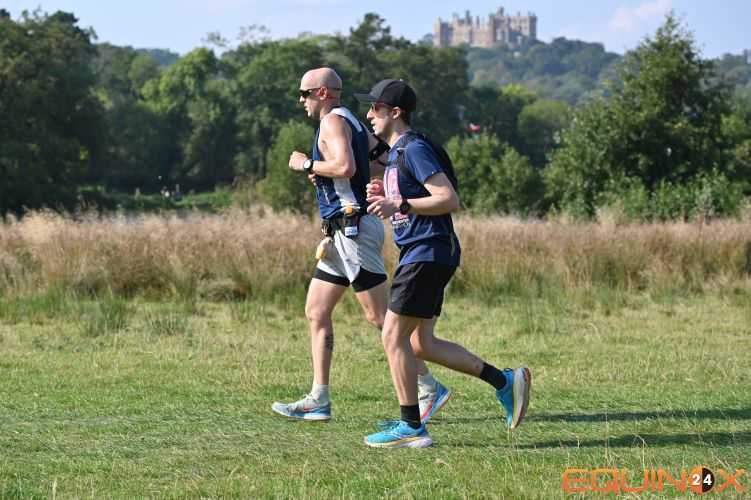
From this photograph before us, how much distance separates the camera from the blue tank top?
7.24m

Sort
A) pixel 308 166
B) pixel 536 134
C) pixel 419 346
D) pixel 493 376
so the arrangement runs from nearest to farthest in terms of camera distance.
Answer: pixel 419 346 < pixel 493 376 < pixel 308 166 < pixel 536 134

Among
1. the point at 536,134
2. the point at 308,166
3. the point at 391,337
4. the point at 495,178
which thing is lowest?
the point at 536,134

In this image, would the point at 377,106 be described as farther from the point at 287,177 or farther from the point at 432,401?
the point at 287,177

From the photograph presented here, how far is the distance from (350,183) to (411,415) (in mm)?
1515

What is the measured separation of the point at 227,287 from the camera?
15.2 m

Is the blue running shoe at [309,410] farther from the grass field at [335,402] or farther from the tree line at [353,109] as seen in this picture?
the tree line at [353,109]

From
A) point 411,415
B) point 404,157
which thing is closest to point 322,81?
point 404,157

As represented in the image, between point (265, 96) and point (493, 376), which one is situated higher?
point (265, 96)

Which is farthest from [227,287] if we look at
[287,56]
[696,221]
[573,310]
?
[287,56]

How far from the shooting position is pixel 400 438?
21.0ft

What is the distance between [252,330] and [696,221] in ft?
29.3

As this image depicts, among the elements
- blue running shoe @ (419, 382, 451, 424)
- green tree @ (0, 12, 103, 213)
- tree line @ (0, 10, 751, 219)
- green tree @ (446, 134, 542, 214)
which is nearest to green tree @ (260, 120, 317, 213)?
tree line @ (0, 10, 751, 219)

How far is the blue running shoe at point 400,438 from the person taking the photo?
640cm

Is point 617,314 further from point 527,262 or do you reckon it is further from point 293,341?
point 293,341
